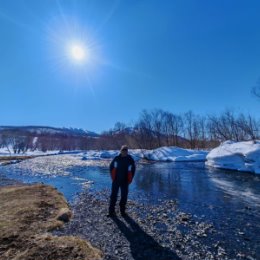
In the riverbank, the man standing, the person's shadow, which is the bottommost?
the person's shadow

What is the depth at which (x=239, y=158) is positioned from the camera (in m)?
28.9

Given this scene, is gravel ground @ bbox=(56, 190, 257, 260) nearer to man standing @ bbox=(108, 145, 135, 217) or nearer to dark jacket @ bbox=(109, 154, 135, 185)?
man standing @ bbox=(108, 145, 135, 217)

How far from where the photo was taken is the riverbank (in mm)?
5754

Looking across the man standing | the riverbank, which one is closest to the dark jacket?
the man standing

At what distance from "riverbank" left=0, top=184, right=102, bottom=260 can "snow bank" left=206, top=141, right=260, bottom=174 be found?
71.1 feet

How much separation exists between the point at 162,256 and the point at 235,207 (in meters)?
6.61

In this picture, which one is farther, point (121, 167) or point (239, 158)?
point (239, 158)

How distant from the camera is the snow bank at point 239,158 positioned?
26.1 meters

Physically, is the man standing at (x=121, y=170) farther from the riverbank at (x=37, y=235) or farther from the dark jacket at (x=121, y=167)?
the riverbank at (x=37, y=235)

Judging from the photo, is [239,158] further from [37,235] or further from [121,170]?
[37,235]

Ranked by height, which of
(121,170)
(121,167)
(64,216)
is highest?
(121,167)

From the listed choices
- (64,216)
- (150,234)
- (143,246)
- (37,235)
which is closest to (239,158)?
(150,234)

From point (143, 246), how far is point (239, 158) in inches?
1006

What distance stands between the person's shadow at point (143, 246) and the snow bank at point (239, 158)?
2103 cm
